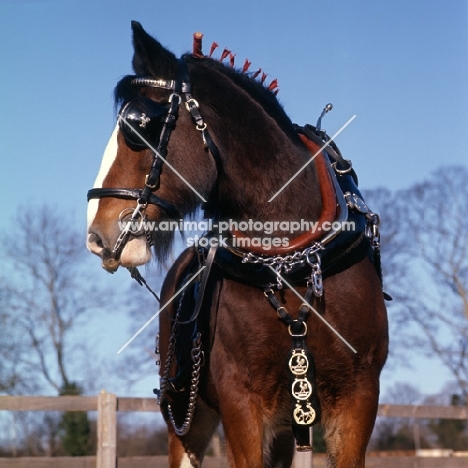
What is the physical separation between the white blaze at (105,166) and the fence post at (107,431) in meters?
5.48

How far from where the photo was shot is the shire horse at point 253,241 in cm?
321

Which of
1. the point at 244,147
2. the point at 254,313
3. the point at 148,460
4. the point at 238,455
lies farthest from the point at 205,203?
the point at 148,460

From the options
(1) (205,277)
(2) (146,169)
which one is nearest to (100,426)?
(1) (205,277)

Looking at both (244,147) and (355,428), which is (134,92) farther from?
(355,428)

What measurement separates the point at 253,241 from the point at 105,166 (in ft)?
2.40

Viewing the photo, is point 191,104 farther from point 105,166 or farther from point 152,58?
point 105,166

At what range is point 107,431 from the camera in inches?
324

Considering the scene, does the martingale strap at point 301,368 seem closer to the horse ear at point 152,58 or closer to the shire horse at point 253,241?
the shire horse at point 253,241

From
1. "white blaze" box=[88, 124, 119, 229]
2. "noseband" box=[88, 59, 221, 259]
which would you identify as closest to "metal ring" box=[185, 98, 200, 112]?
"noseband" box=[88, 59, 221, 259]

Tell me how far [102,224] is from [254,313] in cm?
76

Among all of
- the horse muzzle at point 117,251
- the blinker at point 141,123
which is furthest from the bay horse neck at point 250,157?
the horse muzzle at point 117,251

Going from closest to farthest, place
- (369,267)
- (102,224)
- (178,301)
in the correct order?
(102,224), (369,267), (178,301)

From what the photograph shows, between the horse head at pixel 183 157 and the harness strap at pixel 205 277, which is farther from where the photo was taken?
the harness strap at pixel 205 277

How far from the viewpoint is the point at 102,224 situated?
123 inches
